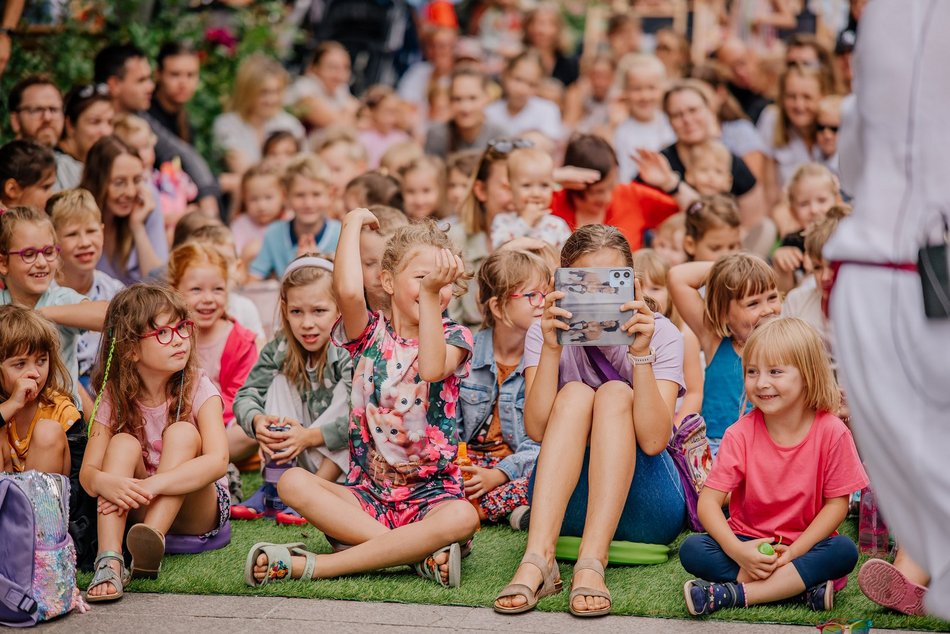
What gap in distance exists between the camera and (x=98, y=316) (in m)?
5.06

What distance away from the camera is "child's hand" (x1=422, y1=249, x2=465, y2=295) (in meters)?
3.97

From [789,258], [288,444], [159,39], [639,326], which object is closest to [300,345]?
[288,444]

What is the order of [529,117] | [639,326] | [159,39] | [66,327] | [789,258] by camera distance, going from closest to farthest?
[639,326] → [66,327] → [789,258] → [159,39] → [529,117]

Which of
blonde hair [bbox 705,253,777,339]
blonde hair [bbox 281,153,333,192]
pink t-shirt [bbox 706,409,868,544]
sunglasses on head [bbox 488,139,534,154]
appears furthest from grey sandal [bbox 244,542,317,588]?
blonde hair [bbox 281,153,333,192]

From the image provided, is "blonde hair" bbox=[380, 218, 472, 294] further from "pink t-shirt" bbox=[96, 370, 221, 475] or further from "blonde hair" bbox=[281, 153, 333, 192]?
"blonde hair" bbox=[281, 153, 333, 192]

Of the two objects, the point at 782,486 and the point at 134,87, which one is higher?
the point at 134,87

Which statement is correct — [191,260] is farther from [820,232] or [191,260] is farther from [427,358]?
[820,232]

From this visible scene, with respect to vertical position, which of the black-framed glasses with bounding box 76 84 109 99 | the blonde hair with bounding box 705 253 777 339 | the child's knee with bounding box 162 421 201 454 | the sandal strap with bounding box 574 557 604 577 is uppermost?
the black-framed glasses with bounding box 76 84 109 99

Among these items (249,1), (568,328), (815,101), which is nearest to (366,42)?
(249,1)

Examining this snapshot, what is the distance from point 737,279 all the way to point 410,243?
135 centimetres

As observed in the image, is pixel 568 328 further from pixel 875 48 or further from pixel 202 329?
pixel 202 329

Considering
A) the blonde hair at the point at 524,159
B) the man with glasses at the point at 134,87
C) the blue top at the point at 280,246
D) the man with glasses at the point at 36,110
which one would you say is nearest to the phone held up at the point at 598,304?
the blonde hair at the point at 524,159

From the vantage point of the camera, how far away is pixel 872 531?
14.4 feet

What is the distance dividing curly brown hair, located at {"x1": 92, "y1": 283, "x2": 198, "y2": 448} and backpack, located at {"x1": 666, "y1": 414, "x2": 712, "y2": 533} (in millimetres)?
1761
